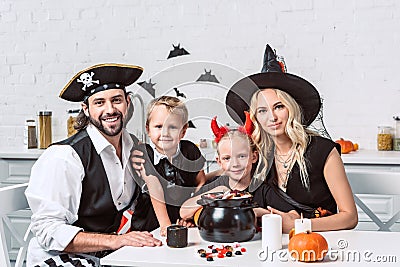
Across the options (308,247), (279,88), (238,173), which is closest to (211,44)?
(279,88)

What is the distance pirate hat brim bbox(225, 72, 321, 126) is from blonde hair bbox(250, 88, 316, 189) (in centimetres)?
4

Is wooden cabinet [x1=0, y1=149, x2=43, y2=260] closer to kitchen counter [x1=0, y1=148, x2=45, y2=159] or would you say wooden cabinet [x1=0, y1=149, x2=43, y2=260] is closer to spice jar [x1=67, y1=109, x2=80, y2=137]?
kitchen counter [x1=0, y1=148, x2=45, y2=159]

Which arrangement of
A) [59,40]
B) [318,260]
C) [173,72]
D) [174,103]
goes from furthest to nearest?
[59,40]
[174,103]
[173,72]
[318,260]

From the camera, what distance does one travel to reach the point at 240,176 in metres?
2.44

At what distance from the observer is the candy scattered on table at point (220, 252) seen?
6.82 feet

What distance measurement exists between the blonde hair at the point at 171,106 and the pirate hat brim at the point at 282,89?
0.73 feet

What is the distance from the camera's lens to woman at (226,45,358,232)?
2.64m

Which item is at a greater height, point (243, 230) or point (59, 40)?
point (59, 40)

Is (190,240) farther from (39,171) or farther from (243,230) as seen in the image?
(39,171)

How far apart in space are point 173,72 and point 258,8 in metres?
2.31

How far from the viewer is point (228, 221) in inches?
88.4

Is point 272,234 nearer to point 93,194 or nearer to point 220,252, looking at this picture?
point 220,252

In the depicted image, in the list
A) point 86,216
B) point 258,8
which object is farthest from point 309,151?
point 258,8

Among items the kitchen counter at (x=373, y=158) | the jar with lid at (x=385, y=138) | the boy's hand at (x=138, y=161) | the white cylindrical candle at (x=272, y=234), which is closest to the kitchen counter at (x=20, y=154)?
the boy's hand at (x=138, y=161)
